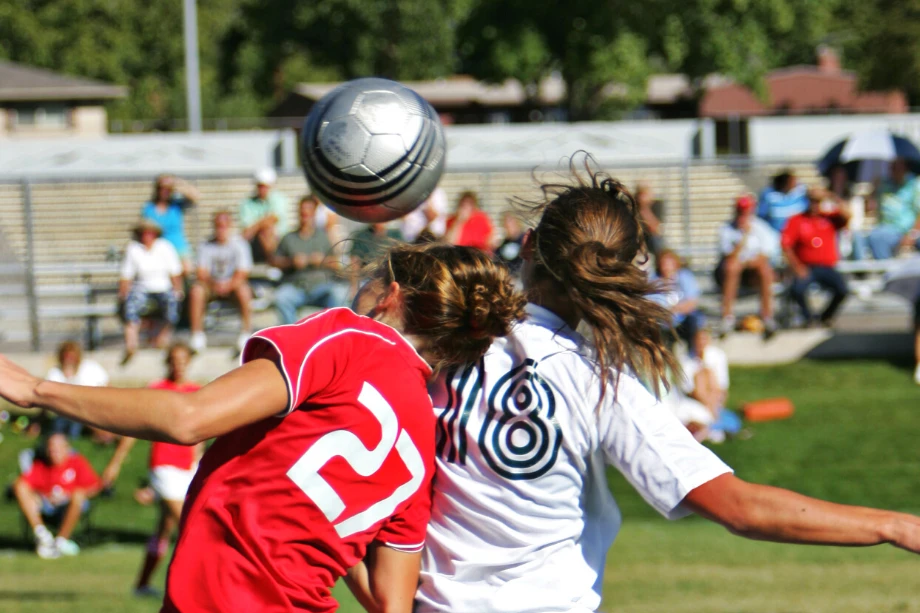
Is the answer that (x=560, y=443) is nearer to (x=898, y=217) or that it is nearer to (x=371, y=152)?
(x=371, y=152)

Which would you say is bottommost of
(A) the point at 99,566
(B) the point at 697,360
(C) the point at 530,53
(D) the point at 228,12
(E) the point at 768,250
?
(A) the point at 99,566

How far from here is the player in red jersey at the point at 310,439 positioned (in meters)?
2.07

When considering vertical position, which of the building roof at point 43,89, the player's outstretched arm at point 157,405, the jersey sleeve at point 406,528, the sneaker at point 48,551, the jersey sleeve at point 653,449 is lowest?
the sneaker at point 48,551

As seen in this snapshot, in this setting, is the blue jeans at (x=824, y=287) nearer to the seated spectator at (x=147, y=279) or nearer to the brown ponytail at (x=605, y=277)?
the seated spectator at (x=147, y=279)

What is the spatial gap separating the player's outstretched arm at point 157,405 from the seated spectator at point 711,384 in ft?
27.6

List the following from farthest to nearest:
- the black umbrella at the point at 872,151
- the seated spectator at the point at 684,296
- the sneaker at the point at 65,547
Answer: the black umbrella at the point at 872,151
the seated spectator at the point at 684,296
the sneaker at the point at 65,547

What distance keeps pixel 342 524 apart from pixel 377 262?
595 millimetres

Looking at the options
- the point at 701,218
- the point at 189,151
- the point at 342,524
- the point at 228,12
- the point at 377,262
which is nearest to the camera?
the point at 342,524

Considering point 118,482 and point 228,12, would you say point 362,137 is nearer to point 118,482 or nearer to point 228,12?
point 118,482

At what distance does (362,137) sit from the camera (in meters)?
3.51

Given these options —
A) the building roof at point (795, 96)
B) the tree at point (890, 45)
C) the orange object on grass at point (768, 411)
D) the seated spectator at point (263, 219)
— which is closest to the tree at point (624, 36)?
the tree at point (890, 45)

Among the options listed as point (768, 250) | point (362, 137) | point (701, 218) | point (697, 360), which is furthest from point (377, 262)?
point (701, 218)

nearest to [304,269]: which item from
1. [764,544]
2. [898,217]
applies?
[764,544]

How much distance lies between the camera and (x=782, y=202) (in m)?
12.7
